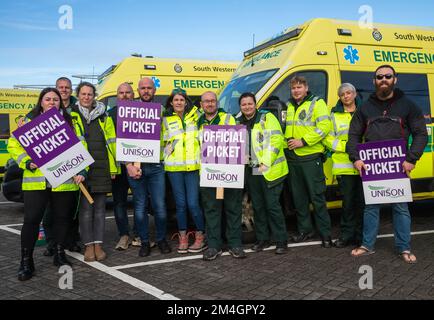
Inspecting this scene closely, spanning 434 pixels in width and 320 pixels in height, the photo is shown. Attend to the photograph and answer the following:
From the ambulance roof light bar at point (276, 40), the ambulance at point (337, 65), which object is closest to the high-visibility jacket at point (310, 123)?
the ambulance at point (337, 65)

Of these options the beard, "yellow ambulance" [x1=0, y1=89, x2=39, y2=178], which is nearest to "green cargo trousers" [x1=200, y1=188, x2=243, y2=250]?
the beard

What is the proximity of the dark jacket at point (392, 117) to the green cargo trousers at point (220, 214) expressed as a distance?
1421mm

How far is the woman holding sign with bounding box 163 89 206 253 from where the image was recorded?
487cm

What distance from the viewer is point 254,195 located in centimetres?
503

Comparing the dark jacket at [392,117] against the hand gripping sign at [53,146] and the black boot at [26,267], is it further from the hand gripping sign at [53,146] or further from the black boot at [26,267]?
the black boot at [26,267]

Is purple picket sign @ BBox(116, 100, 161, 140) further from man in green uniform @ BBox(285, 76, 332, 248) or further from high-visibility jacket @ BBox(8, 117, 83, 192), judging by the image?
man in green uniform @ BBox(285, 76, 332, 248)

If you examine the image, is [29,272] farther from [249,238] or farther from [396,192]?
[396,192]

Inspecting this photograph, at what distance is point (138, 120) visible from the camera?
190 inches

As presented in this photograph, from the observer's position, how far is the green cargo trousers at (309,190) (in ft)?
16.5

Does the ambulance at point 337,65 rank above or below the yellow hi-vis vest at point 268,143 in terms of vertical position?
above

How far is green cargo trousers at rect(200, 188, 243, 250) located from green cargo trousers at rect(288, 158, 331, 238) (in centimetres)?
78
